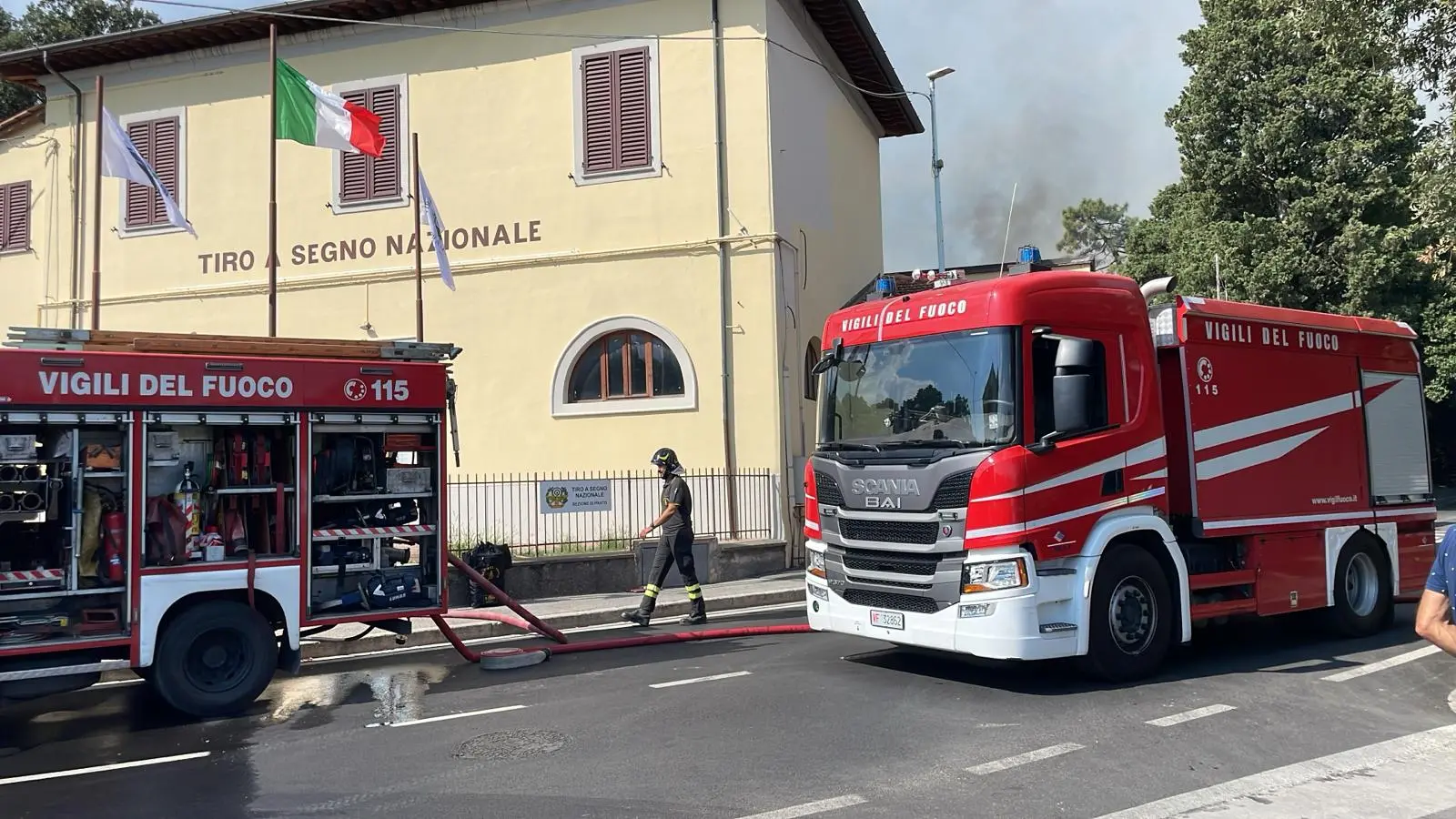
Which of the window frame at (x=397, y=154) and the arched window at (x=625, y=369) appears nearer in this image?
the arched window at (x=625, y=369)

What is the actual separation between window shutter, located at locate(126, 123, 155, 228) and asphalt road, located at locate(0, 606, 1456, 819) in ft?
44.3

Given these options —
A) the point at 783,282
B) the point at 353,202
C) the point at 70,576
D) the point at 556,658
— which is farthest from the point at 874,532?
the point at 353,202

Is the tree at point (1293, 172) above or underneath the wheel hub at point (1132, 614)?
above

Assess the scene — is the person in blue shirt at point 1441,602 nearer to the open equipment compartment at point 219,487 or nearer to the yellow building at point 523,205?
the open equipment compartment at point 219,487

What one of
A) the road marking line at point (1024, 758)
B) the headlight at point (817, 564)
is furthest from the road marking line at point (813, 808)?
the headlight at point (817, 564)

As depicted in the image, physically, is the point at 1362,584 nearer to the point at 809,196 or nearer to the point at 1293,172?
the point at 809,196

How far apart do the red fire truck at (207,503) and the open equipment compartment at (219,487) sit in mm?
12

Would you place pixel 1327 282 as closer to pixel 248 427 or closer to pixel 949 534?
pixel 949 534

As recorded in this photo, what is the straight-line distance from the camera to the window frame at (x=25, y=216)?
2048 centimetres

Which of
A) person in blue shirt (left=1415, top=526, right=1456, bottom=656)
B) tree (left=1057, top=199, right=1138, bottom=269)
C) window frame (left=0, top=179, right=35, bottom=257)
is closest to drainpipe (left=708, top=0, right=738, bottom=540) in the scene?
person in blue shirt (left=1415, top=526, right=1456, bottom=656)

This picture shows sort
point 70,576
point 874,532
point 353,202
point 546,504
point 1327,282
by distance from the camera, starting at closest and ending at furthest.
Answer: point 70,576, point 874,532, point 546,504, point 353,202, point 1327,282

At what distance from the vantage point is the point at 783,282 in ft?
56.3

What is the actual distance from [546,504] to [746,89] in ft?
23.6

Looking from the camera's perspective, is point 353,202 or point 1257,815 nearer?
point 1257,815
